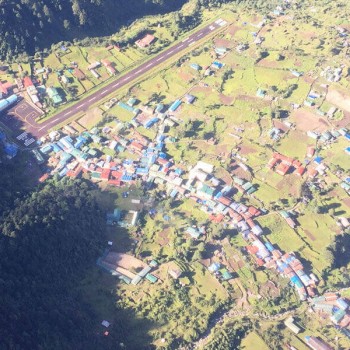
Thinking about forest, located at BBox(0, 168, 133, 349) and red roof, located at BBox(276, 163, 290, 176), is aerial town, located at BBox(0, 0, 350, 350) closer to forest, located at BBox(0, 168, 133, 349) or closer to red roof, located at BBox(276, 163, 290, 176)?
red roof, located at BBox(276, 163, 290, 176)

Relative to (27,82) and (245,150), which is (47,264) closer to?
(245,150)

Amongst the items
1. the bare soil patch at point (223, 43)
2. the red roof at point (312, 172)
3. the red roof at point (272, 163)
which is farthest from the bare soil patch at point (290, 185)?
the bare soil patch at point (223, 43)

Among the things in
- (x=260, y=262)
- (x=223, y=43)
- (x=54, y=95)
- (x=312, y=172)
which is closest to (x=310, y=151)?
(x=312, y=172)

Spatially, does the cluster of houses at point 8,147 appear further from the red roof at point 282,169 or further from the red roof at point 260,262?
the red roof at point 282,169

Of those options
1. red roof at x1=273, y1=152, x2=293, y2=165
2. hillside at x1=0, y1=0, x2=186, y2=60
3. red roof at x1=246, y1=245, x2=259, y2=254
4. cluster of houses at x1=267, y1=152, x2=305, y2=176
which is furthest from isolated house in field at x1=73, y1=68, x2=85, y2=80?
red roof at x1=246, y1=245, x2=259, y2=254

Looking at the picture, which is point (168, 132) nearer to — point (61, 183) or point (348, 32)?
point (61, 183)

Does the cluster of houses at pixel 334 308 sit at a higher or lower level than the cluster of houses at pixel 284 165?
lower
